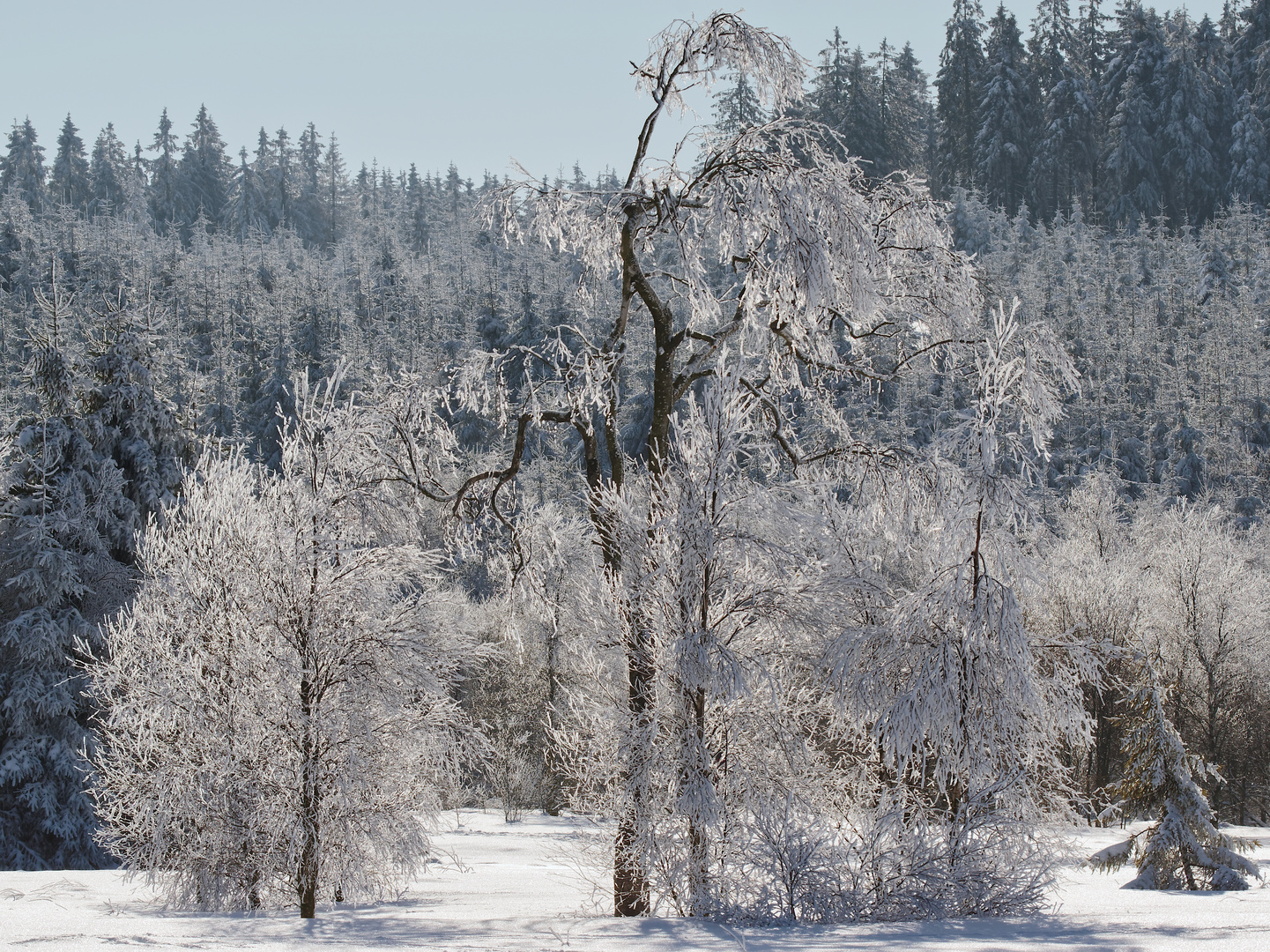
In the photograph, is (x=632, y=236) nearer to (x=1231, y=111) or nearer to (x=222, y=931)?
(x=222, y=931)

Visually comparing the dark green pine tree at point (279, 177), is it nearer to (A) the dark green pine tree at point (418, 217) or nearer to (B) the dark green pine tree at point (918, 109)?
(A) the dark green pine tree at point (418, 217)

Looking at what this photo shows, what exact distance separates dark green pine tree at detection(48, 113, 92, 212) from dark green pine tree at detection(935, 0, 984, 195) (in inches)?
3532

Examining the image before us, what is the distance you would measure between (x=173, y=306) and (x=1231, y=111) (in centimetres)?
8924

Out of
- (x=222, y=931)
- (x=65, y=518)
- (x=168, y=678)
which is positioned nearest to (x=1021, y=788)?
(x=222, y=931)

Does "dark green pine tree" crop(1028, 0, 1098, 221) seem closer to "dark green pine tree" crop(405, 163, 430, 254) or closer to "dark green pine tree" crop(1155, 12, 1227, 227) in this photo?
"dark green pine tree" crop(1155, 12, 1227, 227)

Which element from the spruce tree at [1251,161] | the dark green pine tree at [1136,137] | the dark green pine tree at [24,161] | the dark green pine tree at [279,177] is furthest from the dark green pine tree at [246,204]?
the spruce tree at [1251,161]

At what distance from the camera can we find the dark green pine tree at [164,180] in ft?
370

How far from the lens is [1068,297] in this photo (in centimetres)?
6231

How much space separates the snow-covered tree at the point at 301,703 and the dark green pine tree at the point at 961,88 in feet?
274

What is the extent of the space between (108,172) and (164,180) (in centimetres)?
618


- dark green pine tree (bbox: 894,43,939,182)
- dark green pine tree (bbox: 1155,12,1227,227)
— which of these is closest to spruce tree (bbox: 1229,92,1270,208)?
dark green pine tree (bbox: 1155,12,1227,227)

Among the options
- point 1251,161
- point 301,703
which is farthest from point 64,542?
point 1251,161

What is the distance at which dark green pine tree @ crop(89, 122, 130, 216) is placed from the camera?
4252 inches

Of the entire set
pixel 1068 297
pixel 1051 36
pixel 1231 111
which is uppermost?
pixel 1051 36
